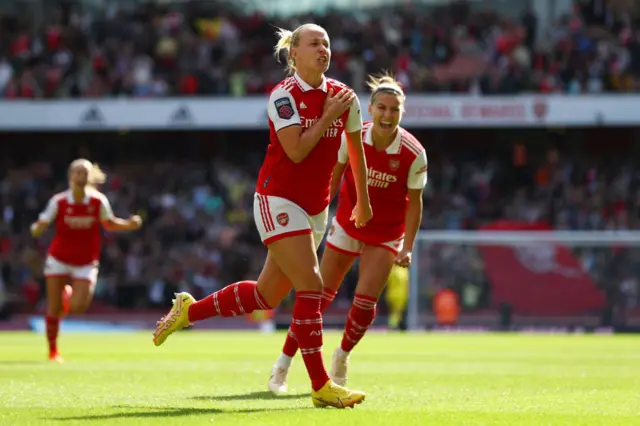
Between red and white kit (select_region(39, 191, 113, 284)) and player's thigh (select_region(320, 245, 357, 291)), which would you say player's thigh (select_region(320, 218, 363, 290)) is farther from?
red and white kit (select_region(39, 191, 113, 284))

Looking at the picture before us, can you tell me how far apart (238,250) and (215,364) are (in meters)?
16.8

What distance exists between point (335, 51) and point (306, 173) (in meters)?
24.6

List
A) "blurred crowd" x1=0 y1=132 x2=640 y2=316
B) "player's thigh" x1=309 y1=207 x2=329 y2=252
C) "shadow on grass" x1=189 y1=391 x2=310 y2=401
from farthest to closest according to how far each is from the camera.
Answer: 1. "blurred crowd" x1=0 y1=132 x2=640 y2=316
2. "shadow on grass" x1=189 y1=391 x2=310 y2=401
3. "player's thigh" x1=309 y1=207 x2=329 y2=252

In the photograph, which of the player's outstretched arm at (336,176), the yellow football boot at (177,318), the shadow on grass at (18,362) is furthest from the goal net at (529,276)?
the yellow football boot at (177,318)

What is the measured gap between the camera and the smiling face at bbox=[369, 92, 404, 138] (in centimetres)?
940

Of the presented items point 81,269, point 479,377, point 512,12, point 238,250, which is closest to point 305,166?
point 479,377

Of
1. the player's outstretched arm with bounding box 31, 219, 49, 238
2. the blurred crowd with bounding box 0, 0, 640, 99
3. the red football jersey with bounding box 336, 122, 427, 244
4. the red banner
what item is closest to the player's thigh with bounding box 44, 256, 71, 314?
the player's outstretched arm with bounding box 31, 219, 49, 238

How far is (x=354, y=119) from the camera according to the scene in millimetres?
7730

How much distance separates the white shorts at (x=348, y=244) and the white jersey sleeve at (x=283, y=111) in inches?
94.8

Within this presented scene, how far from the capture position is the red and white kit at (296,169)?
7.56 m

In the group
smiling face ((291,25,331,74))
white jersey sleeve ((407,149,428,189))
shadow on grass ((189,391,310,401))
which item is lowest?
shadow on grass ((189,391,310,401))

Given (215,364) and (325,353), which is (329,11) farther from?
(215,364)

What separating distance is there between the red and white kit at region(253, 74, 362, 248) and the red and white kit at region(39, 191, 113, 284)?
7.13 meters

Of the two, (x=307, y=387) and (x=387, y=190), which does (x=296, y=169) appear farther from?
(x=307, y=387)
